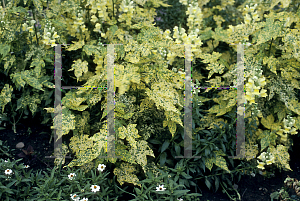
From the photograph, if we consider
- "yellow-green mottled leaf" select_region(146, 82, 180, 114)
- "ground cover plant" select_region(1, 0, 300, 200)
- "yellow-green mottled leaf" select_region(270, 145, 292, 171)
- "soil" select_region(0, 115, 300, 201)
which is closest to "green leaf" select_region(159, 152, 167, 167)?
"ground cover plant" select_region(1, 0, 300, 200)

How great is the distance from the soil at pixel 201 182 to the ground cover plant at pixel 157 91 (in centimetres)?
11

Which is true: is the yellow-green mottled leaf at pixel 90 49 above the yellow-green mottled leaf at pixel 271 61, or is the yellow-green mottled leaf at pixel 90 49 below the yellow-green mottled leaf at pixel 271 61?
above

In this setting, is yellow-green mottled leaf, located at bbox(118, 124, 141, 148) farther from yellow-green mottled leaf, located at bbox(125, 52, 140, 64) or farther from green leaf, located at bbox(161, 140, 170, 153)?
yellow-green mottled leaf, located at bbox(125, 52, 140, 64)

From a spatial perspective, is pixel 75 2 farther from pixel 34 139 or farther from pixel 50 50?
pixel 34 139

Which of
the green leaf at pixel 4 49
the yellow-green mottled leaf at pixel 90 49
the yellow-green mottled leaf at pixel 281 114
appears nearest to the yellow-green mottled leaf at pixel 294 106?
the yellow-green mottled leaf at pixel 281 114

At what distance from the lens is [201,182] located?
9.21 feet

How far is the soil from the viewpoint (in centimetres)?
271

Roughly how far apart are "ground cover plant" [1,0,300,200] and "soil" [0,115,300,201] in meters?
0.11

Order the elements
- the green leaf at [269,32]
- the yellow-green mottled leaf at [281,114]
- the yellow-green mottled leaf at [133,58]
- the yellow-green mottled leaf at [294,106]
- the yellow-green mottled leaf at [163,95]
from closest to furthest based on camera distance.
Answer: the yellow-green mottled leaf at [163,95] → the yellow-green mottled leaf at [133,58] → the green leaf at [269,32] → the yellow-green mottled leaf at [294,106] → the yellow-green mottled leaf at [281,114]

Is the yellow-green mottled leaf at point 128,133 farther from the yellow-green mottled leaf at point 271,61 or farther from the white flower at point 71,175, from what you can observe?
the yellow-green mottled leaf at point 271,61

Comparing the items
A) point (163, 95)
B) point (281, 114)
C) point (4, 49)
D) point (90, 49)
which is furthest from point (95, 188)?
point (281, 114)

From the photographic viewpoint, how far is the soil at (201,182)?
271cm

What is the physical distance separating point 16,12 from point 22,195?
5.72 ft

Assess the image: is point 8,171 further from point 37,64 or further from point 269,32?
point 269,32
